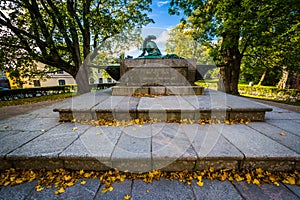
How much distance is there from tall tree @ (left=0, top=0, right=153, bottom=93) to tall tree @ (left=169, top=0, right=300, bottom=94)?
445 centimetres

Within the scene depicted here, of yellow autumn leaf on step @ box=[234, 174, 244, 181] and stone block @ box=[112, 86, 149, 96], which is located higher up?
stone block @ box=[112, 86, 149, 96]

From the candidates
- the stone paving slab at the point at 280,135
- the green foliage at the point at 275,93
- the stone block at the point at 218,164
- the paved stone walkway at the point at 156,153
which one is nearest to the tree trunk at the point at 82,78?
the paved stone walkway at the point at 156,153

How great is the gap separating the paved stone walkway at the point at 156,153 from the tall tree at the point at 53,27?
801cm

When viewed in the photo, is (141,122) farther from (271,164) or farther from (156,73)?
(156,73)

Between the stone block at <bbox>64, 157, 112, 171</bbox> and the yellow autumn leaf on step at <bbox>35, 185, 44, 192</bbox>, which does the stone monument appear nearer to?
the stone block at <bbox>64, 157, 112, 171</bbox>

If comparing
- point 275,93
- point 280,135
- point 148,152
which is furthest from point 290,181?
point 275,93

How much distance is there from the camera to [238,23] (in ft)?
21.4

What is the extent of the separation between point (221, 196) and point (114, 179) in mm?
1313

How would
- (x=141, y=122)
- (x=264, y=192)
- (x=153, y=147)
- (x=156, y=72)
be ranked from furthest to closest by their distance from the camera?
(x=156, y=72)
(x=141, y=122)
(x=153, y=147)
(x=264, y=192)

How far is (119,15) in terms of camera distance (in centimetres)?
1103

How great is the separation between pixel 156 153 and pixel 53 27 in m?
10.5

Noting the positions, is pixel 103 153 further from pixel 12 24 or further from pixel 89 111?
pixel 12 24

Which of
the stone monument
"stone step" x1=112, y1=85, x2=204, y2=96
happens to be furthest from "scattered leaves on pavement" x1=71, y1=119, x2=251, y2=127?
the stone monument

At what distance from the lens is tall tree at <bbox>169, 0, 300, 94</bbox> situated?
6.21 m
